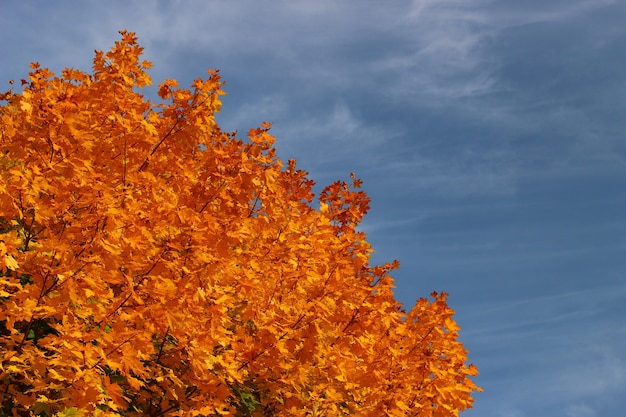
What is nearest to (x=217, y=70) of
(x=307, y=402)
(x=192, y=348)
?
(x=192, y=348)

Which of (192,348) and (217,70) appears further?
(217,70)

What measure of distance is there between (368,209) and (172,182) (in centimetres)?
473

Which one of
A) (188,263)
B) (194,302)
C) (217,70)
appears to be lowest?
(194,302)

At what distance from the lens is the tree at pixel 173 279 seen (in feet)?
24.5

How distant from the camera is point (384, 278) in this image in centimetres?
1242

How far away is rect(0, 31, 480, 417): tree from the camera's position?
24.5 feet

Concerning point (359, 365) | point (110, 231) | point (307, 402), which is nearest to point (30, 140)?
point (110, 231)

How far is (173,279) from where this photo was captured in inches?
339

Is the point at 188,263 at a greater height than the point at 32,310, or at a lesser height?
greater

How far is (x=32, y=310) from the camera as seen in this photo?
7.37 metres

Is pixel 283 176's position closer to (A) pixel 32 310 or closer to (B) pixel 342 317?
(B) pixel 342 317

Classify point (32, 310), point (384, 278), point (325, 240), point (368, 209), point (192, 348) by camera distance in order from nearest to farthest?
point (32, 310), point (192, 348), point (325, 240), point (384, 278), point (368, 209)

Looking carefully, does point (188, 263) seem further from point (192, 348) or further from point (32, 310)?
point (32, 310)

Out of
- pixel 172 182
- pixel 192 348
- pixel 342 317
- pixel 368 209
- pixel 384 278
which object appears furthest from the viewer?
pixel 368 209
